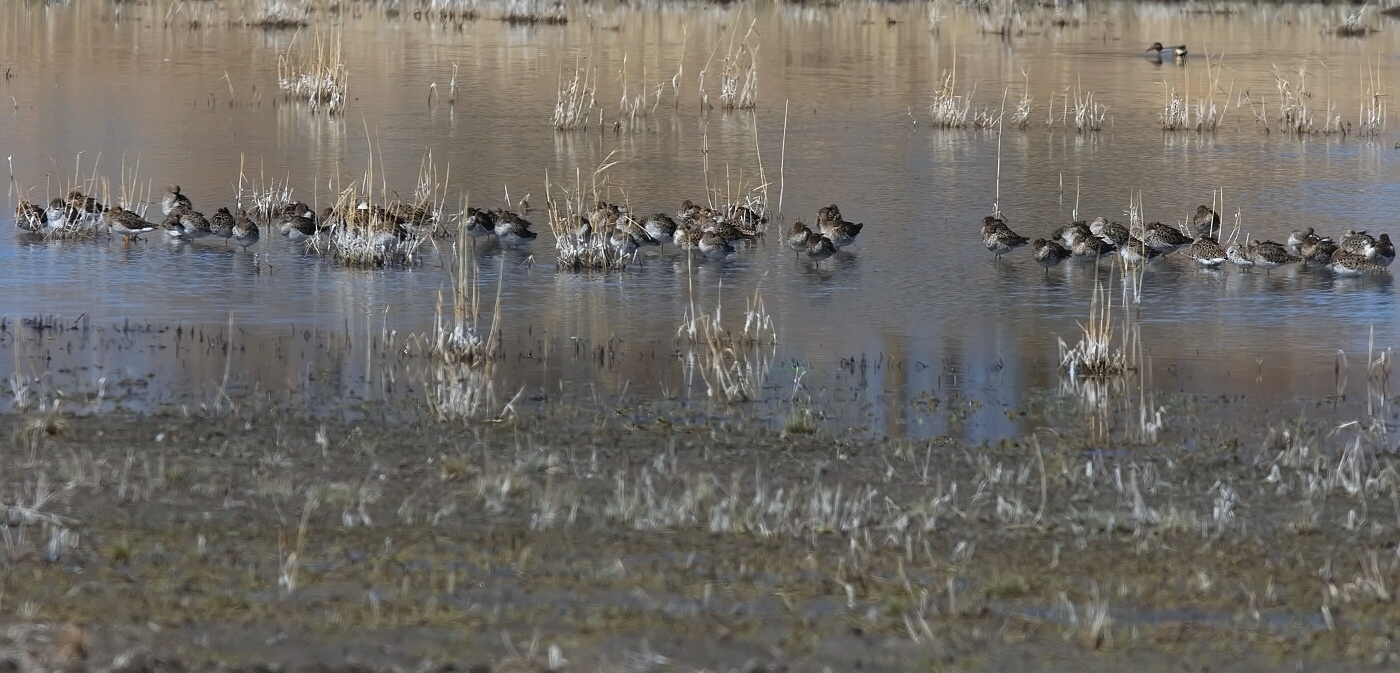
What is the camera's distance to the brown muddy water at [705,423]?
21.8ft

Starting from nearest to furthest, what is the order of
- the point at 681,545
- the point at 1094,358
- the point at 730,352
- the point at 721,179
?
the point at 681,545 < the point at 1094,358 < the point at 730,352 < the point at 721,179

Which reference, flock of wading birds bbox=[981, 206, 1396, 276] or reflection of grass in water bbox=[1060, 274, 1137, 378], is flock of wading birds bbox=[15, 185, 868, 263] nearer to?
flock of wading birds bbox=[981, 206, 1396, 276]

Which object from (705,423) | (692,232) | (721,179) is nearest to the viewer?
(705,423)

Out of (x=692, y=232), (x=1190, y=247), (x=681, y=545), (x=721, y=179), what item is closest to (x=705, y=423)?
(x=681, y=545)

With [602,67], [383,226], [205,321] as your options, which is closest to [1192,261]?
[383,226]

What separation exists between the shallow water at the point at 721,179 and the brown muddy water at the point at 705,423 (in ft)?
0.29

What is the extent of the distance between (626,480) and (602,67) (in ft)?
82.5

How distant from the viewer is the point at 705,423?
10.7 m

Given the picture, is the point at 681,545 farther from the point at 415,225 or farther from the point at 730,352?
the point at 415,225

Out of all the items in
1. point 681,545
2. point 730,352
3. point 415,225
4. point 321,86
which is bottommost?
point 681,545

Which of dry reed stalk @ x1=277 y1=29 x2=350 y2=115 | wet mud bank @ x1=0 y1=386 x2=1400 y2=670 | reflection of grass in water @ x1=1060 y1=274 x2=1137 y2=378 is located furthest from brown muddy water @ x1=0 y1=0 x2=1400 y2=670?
dry reed stalk @ x1=277 y1=29 x2=350 y2=115

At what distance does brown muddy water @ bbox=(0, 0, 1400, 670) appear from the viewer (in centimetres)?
665

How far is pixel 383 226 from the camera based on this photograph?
55.0ft

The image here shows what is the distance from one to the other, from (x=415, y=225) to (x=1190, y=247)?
7904 millimetres
